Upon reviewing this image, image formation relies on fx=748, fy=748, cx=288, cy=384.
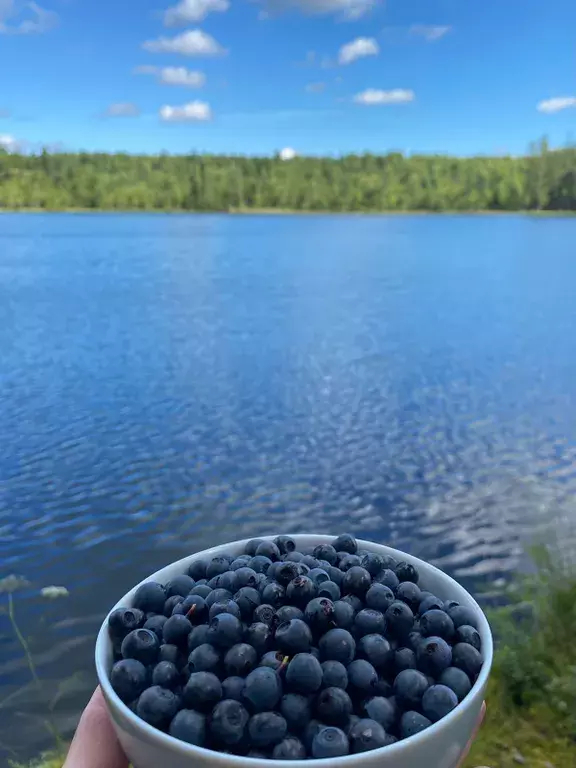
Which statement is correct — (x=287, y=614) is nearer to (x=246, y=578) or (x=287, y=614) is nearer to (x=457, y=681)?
(x=246, y=578)

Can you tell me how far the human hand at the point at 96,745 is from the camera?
3.75ft

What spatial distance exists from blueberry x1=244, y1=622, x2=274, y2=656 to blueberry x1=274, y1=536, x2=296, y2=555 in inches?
9.7

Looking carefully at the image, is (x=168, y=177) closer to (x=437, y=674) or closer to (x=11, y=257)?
(x=11, y=257)

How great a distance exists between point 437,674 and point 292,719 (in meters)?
0.22

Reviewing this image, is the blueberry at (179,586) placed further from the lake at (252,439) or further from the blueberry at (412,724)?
the lake at (252,439)

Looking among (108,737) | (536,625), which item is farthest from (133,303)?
(108,737)

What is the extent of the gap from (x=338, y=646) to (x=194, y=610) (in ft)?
0.74

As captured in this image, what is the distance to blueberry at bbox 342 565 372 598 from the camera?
1148 mm

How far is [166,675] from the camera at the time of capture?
101 cm

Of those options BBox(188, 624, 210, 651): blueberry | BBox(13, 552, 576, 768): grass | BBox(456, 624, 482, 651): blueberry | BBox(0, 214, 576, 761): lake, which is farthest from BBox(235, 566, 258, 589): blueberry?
BBox(0, 214, 576, 761): lake

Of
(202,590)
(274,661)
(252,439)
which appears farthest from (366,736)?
(252,439)

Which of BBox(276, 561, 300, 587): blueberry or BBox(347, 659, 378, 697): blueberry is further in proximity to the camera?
BBox(276, 561, 300, 587): blueberry

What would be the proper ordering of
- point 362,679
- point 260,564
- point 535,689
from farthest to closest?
point 535,689 → point 260,564 → point 362,679

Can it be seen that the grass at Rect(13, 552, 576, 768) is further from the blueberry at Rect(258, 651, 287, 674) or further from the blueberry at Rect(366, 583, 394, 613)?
the blueberry at Rect(258, 651, 287, 674)
